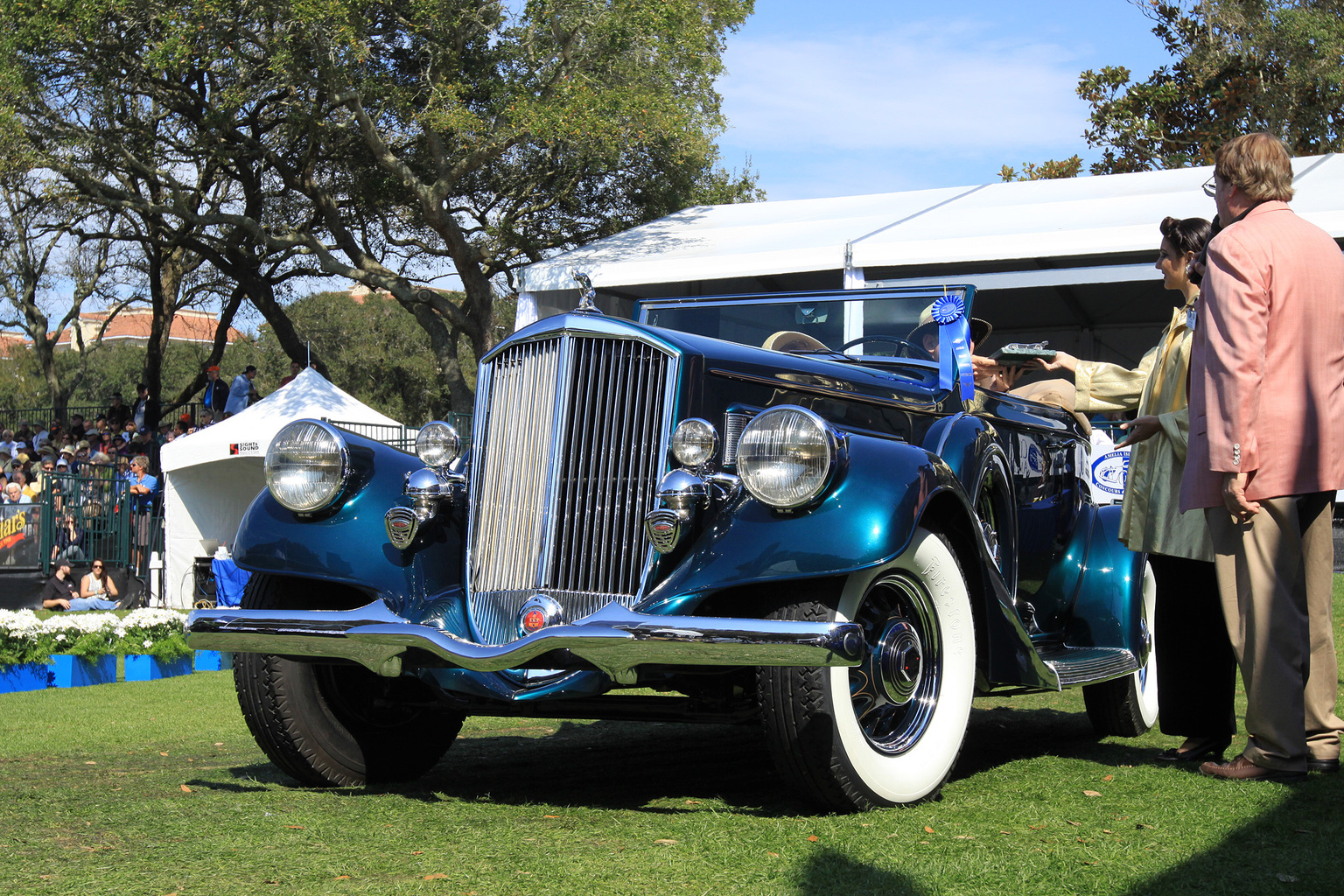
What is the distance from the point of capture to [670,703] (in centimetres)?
345

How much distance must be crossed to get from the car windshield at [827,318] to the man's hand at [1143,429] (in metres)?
0.94

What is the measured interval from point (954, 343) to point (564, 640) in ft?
7.88

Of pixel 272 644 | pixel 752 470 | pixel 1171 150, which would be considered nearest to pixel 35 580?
pixel 272 644

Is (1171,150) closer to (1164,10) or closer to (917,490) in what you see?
(1164,10)

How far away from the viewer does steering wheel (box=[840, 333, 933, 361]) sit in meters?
4.84

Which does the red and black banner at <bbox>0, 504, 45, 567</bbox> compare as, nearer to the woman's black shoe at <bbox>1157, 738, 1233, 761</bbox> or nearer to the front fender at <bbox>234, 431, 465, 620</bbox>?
the front fender at <bbox>234, 431, 465, 620</bbox>

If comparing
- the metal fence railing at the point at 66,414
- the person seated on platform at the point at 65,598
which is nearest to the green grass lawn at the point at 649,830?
the person seated on platform at the point at 65,598

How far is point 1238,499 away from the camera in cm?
346

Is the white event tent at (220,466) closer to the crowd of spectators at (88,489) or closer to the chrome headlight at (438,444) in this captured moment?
the crowd of spectators at (88,489)

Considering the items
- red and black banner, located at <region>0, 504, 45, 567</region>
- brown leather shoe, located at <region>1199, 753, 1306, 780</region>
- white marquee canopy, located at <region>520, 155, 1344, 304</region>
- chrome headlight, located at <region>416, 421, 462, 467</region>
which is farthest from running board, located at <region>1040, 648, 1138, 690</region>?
red and black banner, located at <region>0, 504, 45, 567</region>

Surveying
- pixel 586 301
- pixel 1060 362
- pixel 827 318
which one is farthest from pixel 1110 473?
pixel 586 301

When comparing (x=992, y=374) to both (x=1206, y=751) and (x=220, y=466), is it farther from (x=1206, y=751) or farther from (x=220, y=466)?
(x=220, y=466)

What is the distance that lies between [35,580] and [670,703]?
13413 mm

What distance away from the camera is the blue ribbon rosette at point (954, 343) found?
470 cm
